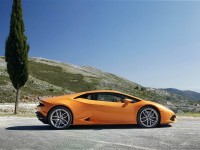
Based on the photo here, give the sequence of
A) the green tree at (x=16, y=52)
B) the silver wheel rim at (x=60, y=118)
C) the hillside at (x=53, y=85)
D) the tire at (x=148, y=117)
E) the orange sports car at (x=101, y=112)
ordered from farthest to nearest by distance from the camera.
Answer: the hillside at (x=53, y=85), the green tree at (x=16, y=52), the tire at (x=148, y=117), the orange sports car at (x=101, y=112), the silver wheel rim at (x=60, y=118)

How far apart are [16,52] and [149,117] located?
15690 mm

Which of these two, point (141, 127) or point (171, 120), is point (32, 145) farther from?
point (171, 120)

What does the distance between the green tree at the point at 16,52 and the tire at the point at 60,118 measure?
13941 mm

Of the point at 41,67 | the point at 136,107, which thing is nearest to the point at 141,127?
the point at 136,107

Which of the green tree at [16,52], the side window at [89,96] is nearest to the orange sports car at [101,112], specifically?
the side window at [89,96]

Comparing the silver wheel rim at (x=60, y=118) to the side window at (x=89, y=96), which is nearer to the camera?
the silver wheel rim at (x=60, y=118)

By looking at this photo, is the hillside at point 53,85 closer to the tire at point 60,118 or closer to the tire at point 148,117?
the tire at point 148,117

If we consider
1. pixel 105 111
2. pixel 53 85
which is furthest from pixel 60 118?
pixel 53 85

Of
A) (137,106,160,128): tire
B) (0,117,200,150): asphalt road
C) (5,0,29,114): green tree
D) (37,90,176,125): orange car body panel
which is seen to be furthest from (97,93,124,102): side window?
(5,0,29,114): green tree

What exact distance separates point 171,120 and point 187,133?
2059 mm

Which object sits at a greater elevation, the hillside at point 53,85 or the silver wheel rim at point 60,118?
the hillside at point 53,85

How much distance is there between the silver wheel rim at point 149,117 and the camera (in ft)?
39.7

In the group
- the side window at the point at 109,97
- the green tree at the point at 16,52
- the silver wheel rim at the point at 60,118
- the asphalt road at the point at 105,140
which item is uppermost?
the green tree at the point at 16,52

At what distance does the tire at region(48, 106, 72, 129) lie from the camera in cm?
1185
